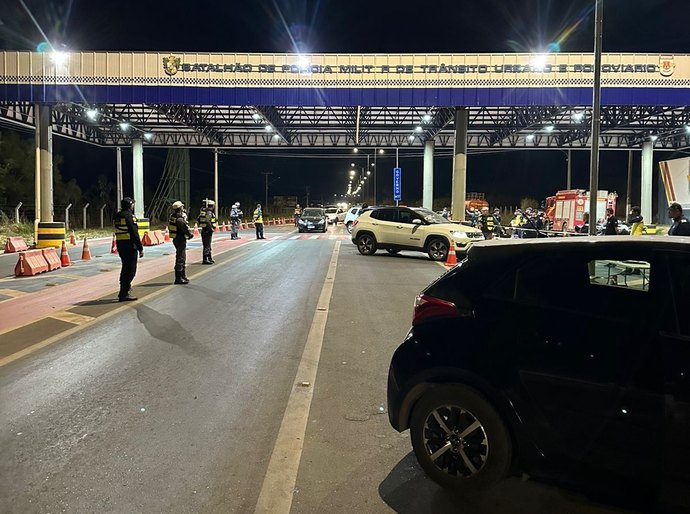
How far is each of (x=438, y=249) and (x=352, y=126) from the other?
23650mm

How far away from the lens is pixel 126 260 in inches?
394

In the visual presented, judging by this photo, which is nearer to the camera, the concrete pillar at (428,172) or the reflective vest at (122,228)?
the reflective vest at (122,228)

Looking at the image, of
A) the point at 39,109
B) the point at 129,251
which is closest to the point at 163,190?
the point at 39,109

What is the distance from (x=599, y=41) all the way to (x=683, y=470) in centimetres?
1108

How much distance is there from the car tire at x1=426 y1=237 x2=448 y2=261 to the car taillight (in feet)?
47.3

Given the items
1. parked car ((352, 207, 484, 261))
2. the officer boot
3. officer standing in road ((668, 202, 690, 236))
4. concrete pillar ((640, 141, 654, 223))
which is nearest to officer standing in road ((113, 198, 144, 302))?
the officer boot

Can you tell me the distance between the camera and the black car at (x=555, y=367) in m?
2.87

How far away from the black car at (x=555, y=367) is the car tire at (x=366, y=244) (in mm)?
16287

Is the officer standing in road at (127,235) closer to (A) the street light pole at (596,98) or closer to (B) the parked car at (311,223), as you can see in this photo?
(A) the street light pole at (596,98)

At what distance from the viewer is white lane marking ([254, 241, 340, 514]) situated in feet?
11.3

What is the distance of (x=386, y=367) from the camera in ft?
20.7

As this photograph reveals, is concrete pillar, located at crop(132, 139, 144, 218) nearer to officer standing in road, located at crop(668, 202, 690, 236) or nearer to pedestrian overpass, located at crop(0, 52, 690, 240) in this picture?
pedestrian overpass, located at crop(0, 52, 690, 240)

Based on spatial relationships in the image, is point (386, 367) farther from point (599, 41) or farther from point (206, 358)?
point (599, 41)

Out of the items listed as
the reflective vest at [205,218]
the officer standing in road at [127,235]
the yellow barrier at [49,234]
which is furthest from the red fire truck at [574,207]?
the officer standing in road at [127,235]
